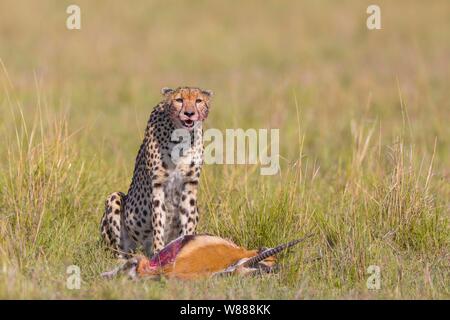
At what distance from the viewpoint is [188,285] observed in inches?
248

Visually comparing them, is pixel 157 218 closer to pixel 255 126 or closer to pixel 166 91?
pixel 166 91

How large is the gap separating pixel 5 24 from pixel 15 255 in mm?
10445

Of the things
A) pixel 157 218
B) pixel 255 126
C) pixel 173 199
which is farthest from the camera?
pixel 255 126

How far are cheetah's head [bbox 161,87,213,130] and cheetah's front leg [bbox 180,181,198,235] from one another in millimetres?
404

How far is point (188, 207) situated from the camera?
711cm

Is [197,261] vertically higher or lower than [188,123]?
lower

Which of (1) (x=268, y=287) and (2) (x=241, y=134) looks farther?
(2) (x=241, y=134)

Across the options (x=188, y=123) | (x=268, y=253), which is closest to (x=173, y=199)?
(x=188, y=123)

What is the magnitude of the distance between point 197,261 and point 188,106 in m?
1.02

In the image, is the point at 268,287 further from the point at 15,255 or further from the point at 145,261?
the point at 15,255

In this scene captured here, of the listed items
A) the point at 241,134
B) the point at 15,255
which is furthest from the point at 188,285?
the point at 241,134

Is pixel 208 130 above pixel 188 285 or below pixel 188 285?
above

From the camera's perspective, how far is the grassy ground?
6.65 metres

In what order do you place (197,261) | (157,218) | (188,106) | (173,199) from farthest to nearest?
(173,199) < (157,218) < (188,106) < (197,261)
